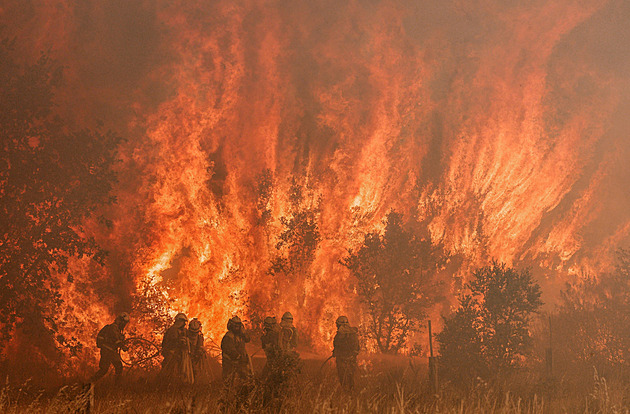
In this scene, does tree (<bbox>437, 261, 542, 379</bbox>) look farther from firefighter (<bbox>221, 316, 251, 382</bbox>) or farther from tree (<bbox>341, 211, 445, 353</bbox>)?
tree (<bbox>341, 211, 445, 353</bbox>)

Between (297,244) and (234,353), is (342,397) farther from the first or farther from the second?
(297,244)

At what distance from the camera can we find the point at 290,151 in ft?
122

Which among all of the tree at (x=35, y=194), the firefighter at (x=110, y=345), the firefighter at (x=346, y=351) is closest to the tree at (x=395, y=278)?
the firefighter at (x=346, y=351)

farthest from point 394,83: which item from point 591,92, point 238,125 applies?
point 591,92

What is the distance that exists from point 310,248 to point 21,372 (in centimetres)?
2004

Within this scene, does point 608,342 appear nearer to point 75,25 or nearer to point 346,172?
point 346,172

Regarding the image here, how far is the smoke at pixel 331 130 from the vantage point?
2936 cm

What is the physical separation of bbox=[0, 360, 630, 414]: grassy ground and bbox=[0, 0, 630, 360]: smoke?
12981mm

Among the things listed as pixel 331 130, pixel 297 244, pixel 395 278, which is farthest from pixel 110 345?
pixel 331 130

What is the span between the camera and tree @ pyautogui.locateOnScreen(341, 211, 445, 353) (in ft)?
94.2

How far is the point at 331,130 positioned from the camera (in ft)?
128

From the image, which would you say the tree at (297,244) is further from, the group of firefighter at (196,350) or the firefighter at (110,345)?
the firefighter at (110,345)

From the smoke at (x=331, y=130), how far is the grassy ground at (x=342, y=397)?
13.0 meters

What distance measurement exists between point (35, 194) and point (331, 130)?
941 inches
